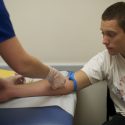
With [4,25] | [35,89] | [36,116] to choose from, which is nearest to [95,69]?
[35,89]

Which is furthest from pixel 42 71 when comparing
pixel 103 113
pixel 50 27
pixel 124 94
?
pixel 103 113

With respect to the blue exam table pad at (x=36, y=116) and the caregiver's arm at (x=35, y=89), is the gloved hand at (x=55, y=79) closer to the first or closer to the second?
the caregiver's arm at (x=35, y=89)

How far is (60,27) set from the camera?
198 centimetres

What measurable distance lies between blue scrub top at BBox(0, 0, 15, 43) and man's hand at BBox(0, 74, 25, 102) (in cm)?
40

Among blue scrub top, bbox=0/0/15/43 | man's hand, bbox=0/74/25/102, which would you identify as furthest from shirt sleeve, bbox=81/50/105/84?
blue scrub top, bbox=0/0/15/43

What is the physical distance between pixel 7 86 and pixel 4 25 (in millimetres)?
462

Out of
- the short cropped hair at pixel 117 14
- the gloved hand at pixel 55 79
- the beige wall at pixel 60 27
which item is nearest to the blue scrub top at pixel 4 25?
the gloved hand at pixel 55 79

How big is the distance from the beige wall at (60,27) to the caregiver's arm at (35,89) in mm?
501

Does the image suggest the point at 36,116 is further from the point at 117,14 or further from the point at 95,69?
the point at 117,14

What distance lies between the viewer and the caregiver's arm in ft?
4.72

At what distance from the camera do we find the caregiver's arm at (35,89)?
1439 mm

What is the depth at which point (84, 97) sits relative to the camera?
2.15m

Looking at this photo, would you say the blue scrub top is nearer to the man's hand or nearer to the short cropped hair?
the man's hand

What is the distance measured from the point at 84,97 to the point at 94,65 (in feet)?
2.08
